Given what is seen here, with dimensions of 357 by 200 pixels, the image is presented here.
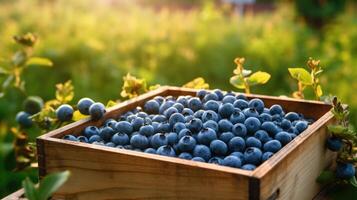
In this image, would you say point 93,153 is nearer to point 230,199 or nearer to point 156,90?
point 230,199

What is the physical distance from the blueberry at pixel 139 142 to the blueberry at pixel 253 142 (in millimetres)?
206

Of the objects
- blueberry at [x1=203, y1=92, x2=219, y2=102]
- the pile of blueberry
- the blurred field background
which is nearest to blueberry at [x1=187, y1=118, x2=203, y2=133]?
the pile of blueberry

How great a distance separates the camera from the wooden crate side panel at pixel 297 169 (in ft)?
3.38

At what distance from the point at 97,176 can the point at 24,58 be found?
2.35 ft

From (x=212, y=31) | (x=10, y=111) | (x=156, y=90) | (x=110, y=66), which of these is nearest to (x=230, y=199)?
(x=156, y=90)

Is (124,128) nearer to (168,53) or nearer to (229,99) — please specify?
(229,99)

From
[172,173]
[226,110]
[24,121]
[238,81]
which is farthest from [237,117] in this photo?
[24,121]

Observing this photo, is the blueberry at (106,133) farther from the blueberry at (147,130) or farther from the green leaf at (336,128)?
the green leaf at (336,128)

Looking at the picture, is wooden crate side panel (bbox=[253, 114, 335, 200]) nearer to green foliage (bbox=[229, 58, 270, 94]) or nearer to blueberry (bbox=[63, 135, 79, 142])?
green foliage (bbox=[229, 58, 270, 94])

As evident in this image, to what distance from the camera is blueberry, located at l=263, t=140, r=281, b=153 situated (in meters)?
1.15

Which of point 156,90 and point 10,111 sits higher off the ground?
point 156,90

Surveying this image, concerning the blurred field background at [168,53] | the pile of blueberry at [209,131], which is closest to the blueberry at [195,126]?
the pile of blueberry at [209,131]

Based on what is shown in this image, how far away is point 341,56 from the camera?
11.8ft

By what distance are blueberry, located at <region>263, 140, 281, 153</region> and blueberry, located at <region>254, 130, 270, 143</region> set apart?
0.03 meters
